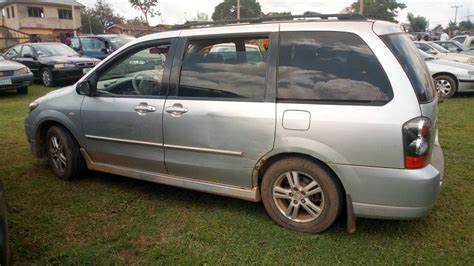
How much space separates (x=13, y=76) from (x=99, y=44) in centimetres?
512

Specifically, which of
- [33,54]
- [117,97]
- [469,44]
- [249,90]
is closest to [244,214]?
[249,90]

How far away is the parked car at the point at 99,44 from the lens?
1520cm

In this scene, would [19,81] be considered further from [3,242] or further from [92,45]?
[3,242]

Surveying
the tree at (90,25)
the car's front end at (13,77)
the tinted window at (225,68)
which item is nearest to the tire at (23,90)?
the car's front end at (13,77)

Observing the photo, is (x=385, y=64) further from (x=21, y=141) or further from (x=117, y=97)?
(x=21, y=141)

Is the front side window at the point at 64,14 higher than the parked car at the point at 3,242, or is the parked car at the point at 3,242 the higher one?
the front side window at the point at 64,14

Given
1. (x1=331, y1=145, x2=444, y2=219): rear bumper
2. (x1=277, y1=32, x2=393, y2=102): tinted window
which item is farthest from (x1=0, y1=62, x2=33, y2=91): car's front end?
(x1=331, y1=145, x2=444, y2=219): rear bumper

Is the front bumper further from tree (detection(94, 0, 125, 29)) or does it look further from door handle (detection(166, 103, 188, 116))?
tree (detection(94, 0, 125, 29))

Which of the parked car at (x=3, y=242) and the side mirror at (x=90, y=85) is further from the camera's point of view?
the side mirror at (x=90, y=85)

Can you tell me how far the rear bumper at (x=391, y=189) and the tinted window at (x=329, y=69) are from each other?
0.54m

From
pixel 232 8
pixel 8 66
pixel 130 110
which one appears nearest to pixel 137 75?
pixel 130 110

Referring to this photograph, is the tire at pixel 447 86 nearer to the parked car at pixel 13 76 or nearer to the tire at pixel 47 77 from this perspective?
the parked car at pixel 13 76

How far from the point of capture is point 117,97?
4.02 meters

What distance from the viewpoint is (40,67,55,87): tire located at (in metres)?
12.7
